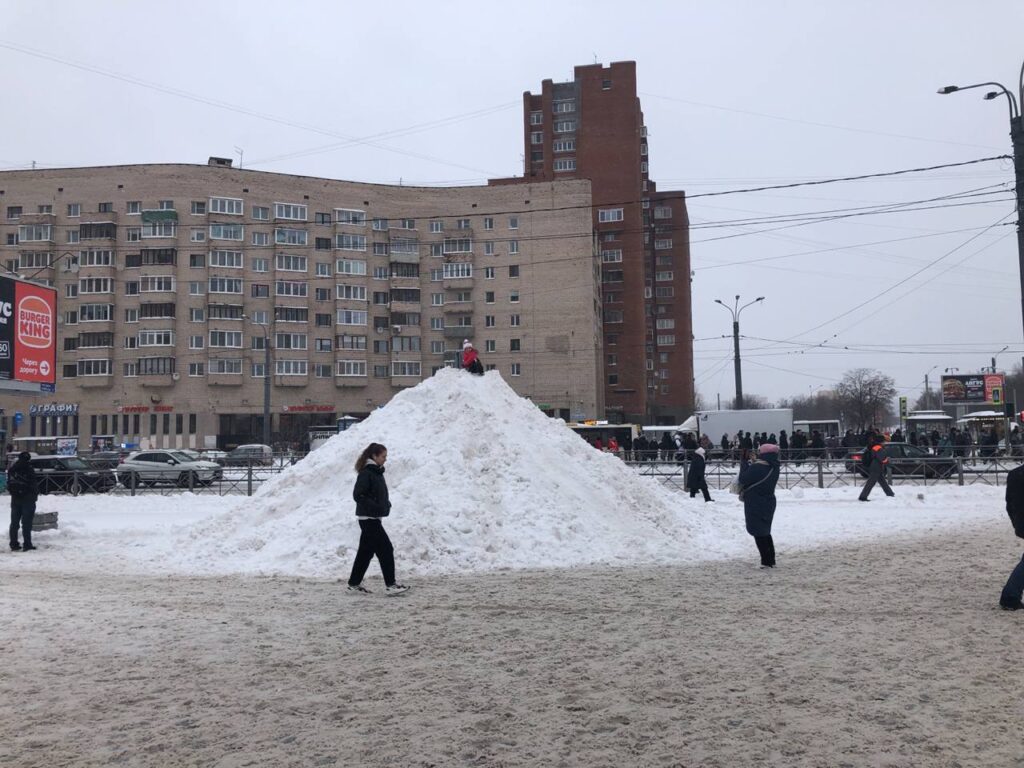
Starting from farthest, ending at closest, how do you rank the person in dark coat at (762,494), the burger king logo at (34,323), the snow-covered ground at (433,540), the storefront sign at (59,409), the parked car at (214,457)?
1. the storefront sign at (59,409)
2. the parked car at (214,457)
3. the burger king logo at (34,323)
4. the snow-covered ground at (433,540)
5. the person in dark coat at (762,494)

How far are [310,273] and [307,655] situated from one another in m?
64.8

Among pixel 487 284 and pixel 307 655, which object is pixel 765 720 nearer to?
pixel 307 655

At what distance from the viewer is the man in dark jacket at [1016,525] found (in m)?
7.93

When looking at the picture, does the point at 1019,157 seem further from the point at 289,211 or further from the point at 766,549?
the point at 289,211

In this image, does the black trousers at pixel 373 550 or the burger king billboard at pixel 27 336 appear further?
the burger king billboard at pixel 27 336

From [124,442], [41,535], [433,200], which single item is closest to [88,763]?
[41,535]

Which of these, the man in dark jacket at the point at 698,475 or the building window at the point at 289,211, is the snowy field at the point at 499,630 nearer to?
the man in dark jacket at the point at 698,475

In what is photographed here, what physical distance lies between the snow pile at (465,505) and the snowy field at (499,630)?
0.05 meters

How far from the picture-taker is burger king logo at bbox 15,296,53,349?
2486 centimetres

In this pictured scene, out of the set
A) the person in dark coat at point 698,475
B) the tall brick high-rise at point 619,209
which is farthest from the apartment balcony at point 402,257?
the person in dark coat at point 698,475

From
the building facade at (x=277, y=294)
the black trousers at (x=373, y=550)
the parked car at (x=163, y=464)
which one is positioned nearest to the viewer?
the black trousers at (x=373, y=550)

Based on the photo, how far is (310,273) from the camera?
6862cm

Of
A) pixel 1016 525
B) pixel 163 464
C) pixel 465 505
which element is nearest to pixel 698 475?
pixel 465 505

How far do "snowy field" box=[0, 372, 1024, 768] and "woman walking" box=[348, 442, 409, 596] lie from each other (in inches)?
16.5
